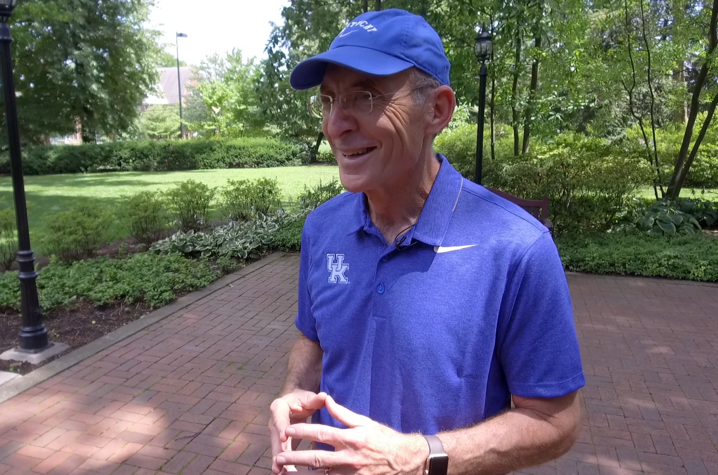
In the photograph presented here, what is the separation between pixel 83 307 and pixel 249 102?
3191 centimetres

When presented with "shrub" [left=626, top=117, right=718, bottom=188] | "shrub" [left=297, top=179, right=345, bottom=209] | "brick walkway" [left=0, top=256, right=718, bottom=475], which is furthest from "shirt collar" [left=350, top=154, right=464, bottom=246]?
"shrub" [left=626, top=117, right=718, bottom=188]

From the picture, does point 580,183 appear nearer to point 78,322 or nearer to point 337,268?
point 78,322

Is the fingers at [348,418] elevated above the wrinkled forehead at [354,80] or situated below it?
below

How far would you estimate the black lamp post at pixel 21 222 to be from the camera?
4723 mm

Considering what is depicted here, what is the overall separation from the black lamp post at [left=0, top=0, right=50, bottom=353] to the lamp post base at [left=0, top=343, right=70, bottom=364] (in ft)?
0.09

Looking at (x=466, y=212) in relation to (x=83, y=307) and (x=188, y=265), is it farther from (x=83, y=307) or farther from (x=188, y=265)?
(x=188, y=265)

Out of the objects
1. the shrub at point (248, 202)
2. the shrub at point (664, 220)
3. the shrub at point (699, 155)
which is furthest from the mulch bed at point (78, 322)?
the shrub at point (699, 155)

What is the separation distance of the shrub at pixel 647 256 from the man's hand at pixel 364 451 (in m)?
7.25

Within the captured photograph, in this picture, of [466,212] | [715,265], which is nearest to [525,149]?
[715,265]

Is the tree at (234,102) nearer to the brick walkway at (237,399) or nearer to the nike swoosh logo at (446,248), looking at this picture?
the brick walkway at (237,399)

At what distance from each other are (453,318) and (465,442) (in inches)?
11.0

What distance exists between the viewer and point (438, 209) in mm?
1364

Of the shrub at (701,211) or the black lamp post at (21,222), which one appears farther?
the shrub at (701,211)

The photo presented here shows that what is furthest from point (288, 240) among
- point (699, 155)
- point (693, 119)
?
point (699, 155)
